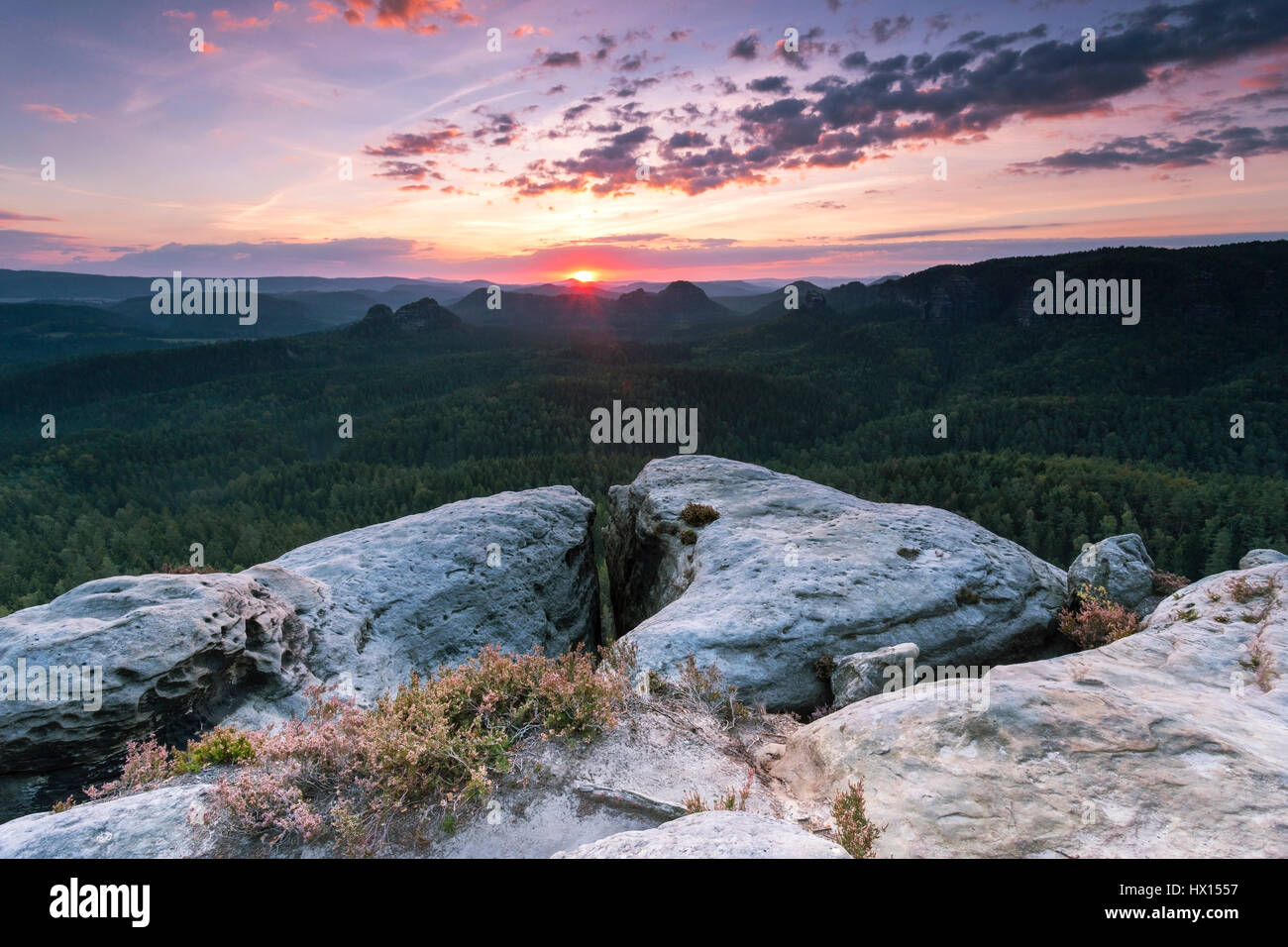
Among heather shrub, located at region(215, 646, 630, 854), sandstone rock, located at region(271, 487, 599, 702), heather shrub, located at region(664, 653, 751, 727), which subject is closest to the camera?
heather shrub, located at region(215, 646, 630, 854)

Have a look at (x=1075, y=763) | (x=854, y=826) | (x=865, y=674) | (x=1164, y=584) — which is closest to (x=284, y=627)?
(x=865, y=674)

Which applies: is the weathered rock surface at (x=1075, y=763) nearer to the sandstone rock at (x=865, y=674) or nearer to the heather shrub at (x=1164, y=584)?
the sandstone rock at (x=865, y=674)

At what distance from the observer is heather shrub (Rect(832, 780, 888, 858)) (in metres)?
6.63

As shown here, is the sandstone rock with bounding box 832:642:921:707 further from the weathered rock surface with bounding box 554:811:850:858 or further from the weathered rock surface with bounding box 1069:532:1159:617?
the weathered rock surface with bounding box 1069:532:1159:617

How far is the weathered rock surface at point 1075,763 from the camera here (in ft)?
21.0

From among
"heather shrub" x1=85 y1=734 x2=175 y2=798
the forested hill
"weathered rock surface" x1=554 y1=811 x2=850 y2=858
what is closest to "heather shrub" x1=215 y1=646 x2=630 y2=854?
"heather shrub" x1=85 y1=734 x2=175 y2=798

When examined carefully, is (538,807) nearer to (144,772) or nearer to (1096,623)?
(144,772)

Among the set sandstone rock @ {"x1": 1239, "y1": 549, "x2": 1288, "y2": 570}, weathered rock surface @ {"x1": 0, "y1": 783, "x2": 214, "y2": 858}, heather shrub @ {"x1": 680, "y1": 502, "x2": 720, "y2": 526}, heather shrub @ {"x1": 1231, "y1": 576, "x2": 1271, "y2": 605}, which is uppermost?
heather shrub @ {"x1": 680, "y1": 502, "x2": 720, "y2": 526}

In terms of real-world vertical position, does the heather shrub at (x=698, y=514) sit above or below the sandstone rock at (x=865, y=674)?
above

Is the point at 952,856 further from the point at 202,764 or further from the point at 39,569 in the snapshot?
the point at 39,569

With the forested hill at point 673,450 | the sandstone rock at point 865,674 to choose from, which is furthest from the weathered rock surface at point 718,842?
the forested hill at point 673,450

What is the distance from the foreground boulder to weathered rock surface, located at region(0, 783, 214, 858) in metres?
5.11

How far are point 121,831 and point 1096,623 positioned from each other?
67.3ft

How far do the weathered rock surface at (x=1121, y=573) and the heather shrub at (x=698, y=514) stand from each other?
459 inches
